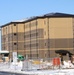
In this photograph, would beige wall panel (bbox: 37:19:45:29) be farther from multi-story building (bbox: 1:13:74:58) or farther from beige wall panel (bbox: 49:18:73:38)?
beige wall panel (bbox: 49:18:73:38)

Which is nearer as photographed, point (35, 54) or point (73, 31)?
point (73, 31)

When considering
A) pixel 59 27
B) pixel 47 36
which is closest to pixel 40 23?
pixel 47 36

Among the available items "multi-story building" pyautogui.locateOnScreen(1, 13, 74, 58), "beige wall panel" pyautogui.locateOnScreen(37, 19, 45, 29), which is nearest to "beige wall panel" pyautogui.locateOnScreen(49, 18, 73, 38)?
"multi-story building" pyautogui.locateOnScreen(1, 13, 74, 58)

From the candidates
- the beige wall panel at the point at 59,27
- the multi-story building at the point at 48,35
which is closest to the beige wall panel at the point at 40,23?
the multi-story building at the point at 48,35

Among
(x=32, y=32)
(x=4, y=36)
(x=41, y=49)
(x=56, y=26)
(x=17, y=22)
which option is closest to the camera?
(x=56, y=26)

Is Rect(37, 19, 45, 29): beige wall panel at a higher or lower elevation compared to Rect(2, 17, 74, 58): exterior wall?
higher

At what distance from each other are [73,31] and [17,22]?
103 ft

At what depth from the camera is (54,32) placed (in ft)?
326

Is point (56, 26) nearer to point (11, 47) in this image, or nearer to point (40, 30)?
point (40, 30)

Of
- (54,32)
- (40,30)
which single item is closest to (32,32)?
(40,30)

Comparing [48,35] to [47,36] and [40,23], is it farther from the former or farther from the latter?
[40,23]

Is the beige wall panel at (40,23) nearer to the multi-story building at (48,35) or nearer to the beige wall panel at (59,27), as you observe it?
the multi-story building at (48,35)

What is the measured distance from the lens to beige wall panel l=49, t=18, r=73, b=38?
3895 inches

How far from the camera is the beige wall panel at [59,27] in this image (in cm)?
9894
